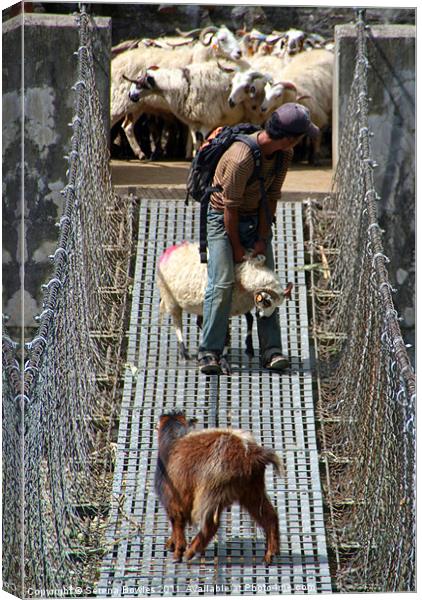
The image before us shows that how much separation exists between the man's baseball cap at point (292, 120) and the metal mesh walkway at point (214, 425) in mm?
1035

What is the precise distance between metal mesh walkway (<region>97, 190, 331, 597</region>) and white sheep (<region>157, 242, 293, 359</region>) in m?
0.19

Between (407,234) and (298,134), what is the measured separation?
1.12m

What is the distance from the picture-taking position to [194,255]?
22.3ft

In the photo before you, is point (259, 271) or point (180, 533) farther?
point (259, 271)

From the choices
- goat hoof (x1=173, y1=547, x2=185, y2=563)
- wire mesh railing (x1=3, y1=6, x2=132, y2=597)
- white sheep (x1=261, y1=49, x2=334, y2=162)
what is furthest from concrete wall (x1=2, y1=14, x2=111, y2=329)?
goat hoof (x1=173, y1=547, x2=185, y2=563)

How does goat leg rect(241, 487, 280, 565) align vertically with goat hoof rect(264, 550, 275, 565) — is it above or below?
above

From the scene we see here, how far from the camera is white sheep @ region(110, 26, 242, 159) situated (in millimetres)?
8766

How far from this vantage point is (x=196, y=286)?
6.73 meters

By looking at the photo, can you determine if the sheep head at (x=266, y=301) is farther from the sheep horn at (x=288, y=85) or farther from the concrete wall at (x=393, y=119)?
the sheep horn at (x=288, y=85)

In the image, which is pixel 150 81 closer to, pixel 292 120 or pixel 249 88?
pixel 249 88

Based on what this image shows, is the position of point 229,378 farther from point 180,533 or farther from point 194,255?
point 180,533

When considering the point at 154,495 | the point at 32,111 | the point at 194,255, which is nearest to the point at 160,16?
the point at 32,111

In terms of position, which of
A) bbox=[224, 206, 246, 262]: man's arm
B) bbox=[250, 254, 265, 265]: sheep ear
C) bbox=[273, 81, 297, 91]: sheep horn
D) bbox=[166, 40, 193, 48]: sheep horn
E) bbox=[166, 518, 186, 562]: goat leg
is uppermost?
bbox=[166, 40, 193, 48]: sheep horn

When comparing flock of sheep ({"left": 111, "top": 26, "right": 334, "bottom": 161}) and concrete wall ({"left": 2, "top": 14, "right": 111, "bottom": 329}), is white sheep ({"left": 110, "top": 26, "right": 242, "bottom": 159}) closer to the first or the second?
flock of sheep ({"left": 111, "top": 26, "right": 334, "bottom": 161})
